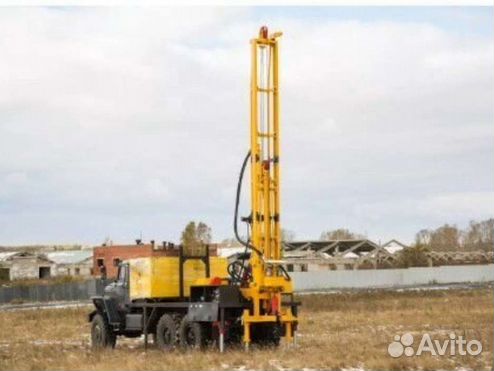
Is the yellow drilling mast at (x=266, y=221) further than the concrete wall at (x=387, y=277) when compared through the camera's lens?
No

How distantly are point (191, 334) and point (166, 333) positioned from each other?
110 centimetres

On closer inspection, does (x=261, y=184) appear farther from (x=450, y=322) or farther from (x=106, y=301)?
(x=450, y=322)

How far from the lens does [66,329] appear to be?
35.8 m

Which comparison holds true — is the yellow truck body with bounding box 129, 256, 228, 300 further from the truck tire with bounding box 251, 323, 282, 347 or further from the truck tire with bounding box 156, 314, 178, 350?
the truck tire with bounding box 251, 323, 282, 347

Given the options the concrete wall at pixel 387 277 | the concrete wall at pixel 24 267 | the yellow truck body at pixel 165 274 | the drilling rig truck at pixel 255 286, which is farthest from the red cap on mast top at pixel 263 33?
the concrete wall at pixel 24 267

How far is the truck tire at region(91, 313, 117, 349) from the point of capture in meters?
27.4

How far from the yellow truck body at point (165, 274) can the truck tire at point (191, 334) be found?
1.89 metres

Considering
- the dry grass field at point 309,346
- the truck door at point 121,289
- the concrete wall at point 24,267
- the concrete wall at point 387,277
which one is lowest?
the dry grass field at point 309,346

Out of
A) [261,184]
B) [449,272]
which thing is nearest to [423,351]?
[261,184]

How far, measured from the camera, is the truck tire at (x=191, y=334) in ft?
77.2

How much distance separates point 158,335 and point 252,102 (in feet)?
21.7

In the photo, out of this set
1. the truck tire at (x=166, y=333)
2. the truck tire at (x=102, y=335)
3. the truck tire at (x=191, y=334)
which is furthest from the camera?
the truck tire at (x=102, y=335)

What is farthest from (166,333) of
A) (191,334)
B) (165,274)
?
(165,274)

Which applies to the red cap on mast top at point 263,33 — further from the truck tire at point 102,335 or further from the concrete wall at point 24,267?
the concrete wall at point 24,267
